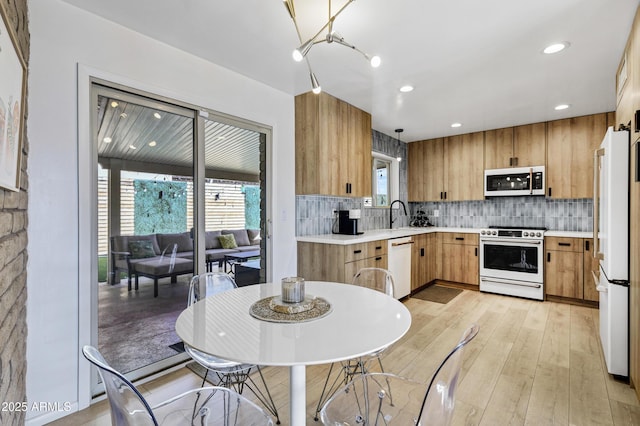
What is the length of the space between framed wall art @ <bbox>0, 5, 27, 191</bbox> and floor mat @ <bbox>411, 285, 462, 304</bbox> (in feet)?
14.0

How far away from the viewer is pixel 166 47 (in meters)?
2.33

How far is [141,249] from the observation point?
2303mm

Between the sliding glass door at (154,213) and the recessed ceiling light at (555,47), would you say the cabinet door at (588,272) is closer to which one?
the recessed ceiling light at (555,47)

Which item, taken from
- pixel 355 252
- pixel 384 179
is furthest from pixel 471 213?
pixel 355 252

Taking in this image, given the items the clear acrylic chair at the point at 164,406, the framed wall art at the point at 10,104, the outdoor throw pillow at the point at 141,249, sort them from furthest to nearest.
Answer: the outdoor throw pillow at the point at 141,249 → the framed wall art at the point at 10,104 → the clear acrylic chair at the point at 164,406

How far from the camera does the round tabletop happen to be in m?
1.02

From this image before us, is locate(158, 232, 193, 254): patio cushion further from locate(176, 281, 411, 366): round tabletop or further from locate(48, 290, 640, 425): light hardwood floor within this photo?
locate(176, 281, 411, 366): round tabletop

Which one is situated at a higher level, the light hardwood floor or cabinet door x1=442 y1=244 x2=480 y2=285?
cabinet door x1=442 y1=244 x2=480 y2=285

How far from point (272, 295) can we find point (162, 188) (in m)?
1.34

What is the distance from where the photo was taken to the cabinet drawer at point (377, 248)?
3521 mm

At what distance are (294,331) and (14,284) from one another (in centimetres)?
128

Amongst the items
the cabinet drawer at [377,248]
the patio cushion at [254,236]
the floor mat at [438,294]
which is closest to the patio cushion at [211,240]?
the patio cushion at [254,236]

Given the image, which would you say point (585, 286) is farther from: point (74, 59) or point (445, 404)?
point (74, 59)

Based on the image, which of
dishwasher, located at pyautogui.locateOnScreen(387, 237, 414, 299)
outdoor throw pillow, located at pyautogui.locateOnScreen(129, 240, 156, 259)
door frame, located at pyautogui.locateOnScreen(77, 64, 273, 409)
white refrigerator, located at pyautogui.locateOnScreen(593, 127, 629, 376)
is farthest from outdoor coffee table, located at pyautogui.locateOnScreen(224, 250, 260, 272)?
white refrigerator, located at pyautogui.locateOnScreen(593, 127, 629, 376)
